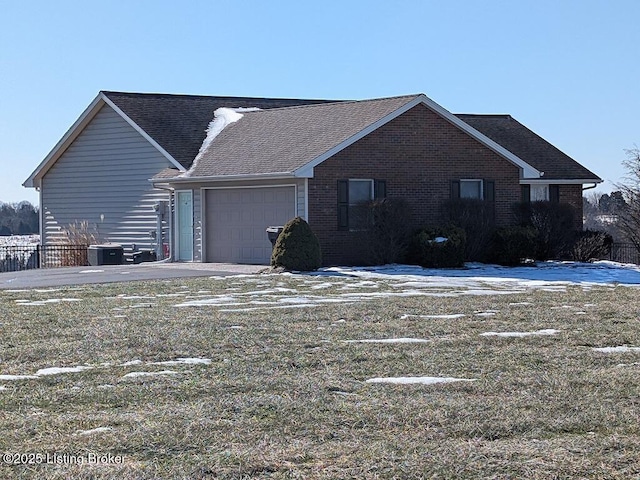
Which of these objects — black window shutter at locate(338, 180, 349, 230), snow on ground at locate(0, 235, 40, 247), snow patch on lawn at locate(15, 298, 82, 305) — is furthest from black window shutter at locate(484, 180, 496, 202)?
snow on ground at locate(0, 235, 40, 247)

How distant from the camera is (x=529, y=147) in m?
34.8

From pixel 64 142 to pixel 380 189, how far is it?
1234cm

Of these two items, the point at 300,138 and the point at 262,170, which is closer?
the point at 262,170

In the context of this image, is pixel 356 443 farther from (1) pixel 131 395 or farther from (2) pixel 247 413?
(1) pixel 131 395

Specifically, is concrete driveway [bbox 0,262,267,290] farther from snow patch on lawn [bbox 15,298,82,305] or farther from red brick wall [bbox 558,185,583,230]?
red brick wall [bbox 558,185,583,230]

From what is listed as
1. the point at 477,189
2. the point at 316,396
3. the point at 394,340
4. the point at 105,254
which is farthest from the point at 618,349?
the point at 105,254

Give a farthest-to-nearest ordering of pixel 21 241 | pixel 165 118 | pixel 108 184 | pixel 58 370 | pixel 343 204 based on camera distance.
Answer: pixel 21 241 → pixel 108 184 → pixel 165 118 → pixel 343 204 → pixel 58 370

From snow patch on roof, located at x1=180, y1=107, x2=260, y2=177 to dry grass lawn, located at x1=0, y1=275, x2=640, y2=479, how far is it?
1640cm

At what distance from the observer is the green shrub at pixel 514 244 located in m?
26.4

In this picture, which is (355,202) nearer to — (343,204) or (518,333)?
(343,204)

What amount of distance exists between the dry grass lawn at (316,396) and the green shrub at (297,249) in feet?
29.6

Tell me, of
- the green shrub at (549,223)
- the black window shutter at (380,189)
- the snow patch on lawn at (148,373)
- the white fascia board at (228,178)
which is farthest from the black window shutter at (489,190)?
the snow patch on lawn at (148,373)

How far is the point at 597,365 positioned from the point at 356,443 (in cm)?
380

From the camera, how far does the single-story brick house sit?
2605cm
